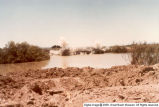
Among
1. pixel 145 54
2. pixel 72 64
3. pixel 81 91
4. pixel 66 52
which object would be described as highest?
pixel 66 52

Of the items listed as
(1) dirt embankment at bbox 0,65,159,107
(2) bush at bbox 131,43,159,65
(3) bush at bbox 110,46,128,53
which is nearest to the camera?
(1) dirt embankment at bbox 0,65,159,107

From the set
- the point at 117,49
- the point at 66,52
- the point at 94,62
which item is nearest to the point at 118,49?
the point at 117,49

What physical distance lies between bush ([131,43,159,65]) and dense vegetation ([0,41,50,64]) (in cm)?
662

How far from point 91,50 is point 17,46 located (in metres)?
5.68

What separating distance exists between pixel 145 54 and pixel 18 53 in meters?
7.36

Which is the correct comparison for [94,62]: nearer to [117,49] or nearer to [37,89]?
[117,49]

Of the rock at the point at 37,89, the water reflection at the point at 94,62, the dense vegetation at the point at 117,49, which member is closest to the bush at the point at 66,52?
the water reflection at the point at 94,62

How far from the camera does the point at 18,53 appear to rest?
40.1 ft

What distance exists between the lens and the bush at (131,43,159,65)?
790cm

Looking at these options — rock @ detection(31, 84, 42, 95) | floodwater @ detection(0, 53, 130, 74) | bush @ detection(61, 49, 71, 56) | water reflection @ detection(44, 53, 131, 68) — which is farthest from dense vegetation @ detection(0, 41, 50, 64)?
rock @ detection(31, 84, 42, 95)

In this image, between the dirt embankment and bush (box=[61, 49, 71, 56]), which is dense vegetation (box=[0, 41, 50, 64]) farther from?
the dirt embankment

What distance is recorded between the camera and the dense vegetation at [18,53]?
39.6 feet

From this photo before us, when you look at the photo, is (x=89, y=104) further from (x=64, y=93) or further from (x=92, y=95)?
(x=64, y=93)

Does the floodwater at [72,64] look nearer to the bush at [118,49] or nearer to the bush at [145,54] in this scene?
the bush at [145,54]
